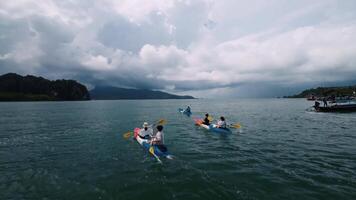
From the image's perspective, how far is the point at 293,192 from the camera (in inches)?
476

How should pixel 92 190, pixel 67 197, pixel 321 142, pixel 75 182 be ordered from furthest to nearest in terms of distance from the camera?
pixel 321 142
pixel 75 182
pixel 92 190
pixel 67 197

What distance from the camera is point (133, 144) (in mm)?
25156

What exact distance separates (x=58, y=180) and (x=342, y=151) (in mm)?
25049

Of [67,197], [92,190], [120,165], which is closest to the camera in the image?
[67,197]

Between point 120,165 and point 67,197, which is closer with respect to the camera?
point 67,197

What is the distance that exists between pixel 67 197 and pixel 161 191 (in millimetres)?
5443

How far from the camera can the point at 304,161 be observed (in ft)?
57.3

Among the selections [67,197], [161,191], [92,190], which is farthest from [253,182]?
[67,197]

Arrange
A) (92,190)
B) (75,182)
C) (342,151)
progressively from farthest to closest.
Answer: (342,151)
(75,182)
(92,190)

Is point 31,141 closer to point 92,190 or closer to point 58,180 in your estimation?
point 58,180

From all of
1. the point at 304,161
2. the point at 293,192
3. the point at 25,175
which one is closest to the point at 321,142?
the point at 304,161

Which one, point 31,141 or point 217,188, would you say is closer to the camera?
point 217,188

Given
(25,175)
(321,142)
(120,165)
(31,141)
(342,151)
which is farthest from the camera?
(31,141)

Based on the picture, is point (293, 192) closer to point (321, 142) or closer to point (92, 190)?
point (92, 190)
